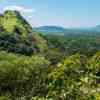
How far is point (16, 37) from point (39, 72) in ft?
223

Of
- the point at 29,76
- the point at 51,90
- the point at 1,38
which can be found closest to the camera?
the point at 51,90

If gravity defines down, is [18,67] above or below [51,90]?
below

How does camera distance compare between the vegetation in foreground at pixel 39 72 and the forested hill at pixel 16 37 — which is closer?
the vegetation in foreground at pixel 39 72

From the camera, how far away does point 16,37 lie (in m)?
140

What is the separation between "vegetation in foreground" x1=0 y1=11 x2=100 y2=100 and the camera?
8.09 metres

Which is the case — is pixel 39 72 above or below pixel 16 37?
below

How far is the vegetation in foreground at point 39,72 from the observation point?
8086 millimetres

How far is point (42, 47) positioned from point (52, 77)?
147299mm

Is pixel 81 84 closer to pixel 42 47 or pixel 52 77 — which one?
pixel 52 77

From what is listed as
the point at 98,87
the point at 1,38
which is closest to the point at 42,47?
the point at 1,38

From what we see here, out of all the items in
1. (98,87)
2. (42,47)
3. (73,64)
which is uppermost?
(73,64)

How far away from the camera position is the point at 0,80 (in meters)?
67.4

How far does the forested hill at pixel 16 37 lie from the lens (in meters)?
128

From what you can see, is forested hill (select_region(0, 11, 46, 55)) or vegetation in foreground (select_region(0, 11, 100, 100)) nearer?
vegetation in foreground (select_region(0, 11, 100, 100))
